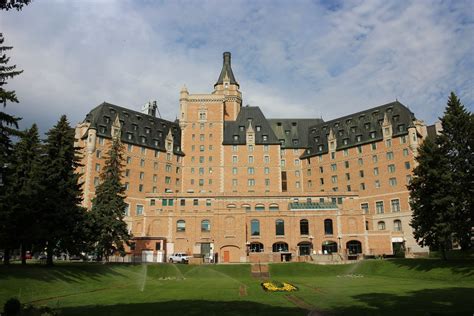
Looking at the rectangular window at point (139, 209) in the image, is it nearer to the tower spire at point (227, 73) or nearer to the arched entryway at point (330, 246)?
the arched entryway at point (330, 246)

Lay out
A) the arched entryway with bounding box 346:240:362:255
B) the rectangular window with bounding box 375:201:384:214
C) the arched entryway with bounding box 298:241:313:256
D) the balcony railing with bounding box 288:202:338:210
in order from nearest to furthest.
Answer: the arched entryway with bounding box 346:240:362:255
the arched entryway with bounding box 298:241:313:256
the balcony railing with bounding box 288:202:338:210
the rectangular window with bounding box 375:201:384:214

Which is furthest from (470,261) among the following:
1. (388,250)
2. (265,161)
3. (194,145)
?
(194,145)

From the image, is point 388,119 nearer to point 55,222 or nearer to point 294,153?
point 294,153

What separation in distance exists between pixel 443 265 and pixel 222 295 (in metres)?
30.0

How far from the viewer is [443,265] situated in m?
47.2

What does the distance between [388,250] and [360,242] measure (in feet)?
16.4

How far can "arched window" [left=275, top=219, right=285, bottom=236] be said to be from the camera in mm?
77438

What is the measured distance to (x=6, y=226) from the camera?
122 ft

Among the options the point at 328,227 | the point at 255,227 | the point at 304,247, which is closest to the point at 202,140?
the point at 255,227

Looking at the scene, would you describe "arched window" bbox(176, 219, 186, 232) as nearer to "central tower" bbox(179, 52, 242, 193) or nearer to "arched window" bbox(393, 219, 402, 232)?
"central tower" bbox(179, 52, 242, 193)

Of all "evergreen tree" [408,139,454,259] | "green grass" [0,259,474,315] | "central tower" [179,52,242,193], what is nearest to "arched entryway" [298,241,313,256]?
"green grass" [0,259,474,315]

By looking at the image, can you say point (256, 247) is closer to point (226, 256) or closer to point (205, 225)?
point (226, 256)

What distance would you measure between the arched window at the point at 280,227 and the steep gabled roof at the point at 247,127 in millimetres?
25449

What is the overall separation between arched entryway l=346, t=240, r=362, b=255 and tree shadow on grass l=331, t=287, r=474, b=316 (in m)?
47.1
